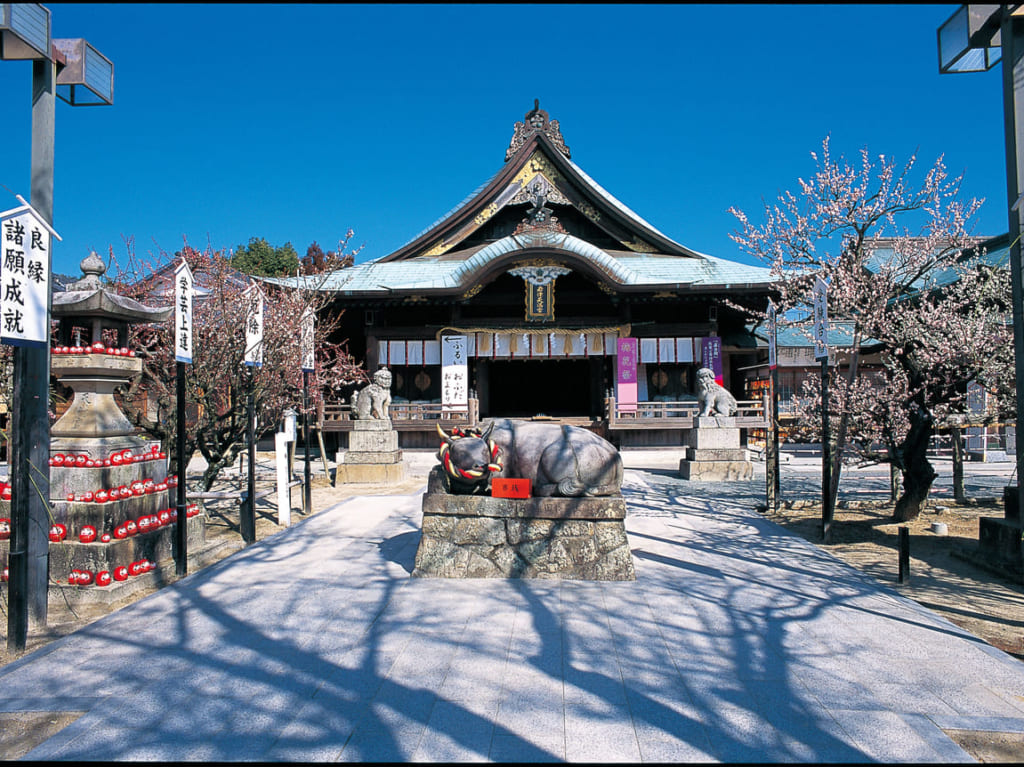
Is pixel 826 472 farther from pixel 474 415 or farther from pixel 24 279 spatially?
pixel 474 415

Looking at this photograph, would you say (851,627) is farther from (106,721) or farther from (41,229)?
(41,229)

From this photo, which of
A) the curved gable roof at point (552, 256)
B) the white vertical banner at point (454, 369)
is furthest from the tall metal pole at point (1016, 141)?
the white vertical banner at point (454, 369)

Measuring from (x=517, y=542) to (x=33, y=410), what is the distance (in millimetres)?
4137

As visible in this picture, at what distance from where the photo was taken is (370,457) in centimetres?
1273

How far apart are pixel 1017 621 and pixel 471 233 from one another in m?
→ 18.5

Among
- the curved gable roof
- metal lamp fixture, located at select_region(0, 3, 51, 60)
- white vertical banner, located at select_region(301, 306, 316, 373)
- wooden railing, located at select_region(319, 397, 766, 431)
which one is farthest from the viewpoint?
the curved gable roof

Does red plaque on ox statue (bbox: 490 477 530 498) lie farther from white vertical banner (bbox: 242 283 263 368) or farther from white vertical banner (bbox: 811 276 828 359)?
white vertical banner (bbox: 811 276 828 359)

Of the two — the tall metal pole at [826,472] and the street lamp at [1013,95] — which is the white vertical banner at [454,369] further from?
the street lamp at [1013,95]

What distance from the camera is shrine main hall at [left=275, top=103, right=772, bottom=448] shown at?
706 inches

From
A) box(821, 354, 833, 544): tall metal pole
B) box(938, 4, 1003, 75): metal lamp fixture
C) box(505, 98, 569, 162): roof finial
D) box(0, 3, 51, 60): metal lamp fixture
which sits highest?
box(505, 98, 569, 162): roof finial

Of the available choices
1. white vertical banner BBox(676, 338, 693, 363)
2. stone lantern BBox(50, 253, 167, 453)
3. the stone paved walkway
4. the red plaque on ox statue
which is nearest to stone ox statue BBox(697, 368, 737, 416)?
white vertical banner BBox(676, 338, 693, 363)

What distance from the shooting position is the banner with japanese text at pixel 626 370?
61.7 ft

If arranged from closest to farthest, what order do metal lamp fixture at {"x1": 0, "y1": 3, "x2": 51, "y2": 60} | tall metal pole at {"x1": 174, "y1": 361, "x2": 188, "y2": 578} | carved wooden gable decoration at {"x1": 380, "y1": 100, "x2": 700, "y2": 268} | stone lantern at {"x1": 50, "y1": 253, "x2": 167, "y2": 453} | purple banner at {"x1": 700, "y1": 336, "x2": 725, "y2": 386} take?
metal lamp fixture at {"x1": 0, "y1": 3, "x2": 51, "y2": 60} → stone lantern at {"x1": 50, "y1": 253, "x2": 167, "y2": 453} → tall metal pole at {"x1": 174, "y1": 361, "x2": 188, "y2": 578} → purple banner at {"x1": 700, "y1": 336, "x2": 725, "y2": 386} → carved wooden gable decoration at {"x1": 380, "y1": 100, "x2": 700, "y2": 268}

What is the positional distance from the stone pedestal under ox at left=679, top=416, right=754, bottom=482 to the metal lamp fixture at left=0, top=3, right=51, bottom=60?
11896 millimetres
